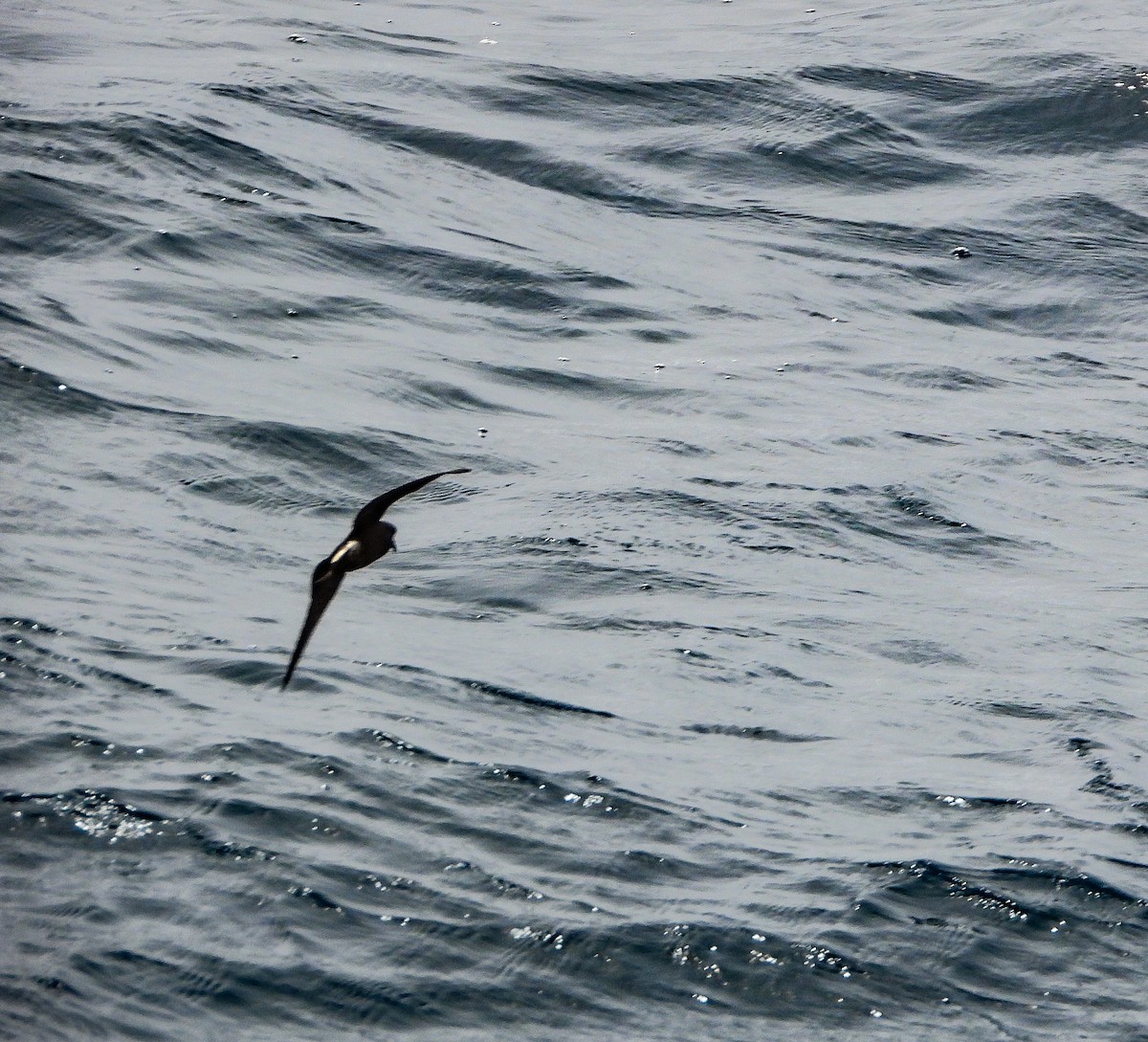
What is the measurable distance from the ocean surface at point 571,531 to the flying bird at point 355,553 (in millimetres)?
2189

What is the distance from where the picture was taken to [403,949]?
7.20 metres

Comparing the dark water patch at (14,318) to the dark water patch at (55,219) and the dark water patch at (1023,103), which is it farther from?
the dark water patch at (1023,103)

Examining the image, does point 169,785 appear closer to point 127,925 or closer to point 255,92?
point 127,925

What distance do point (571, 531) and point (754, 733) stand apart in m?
2.11

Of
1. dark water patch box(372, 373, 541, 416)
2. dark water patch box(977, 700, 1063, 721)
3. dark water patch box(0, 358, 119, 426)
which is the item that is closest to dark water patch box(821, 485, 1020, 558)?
dark water patch box(977, 700, 1063, 721)

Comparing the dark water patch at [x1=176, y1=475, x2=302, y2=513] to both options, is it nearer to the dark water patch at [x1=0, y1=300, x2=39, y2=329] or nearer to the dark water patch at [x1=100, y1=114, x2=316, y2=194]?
the dark water patch at [x1=0, y1=300, x2=39, y2=329]

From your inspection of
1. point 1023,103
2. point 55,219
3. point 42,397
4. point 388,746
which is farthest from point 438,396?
point 1023,103

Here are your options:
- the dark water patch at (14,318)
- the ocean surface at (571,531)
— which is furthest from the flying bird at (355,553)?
the dark water patch at (14,318)

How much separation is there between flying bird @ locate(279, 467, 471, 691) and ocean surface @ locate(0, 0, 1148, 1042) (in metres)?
2.19

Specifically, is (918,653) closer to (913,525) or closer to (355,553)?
(913,525)

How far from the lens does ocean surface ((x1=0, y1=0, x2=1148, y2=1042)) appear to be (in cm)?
741

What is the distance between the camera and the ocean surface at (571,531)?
24.3ft

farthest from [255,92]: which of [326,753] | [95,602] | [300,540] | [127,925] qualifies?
[127,925]

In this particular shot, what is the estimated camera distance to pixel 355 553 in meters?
5.04
